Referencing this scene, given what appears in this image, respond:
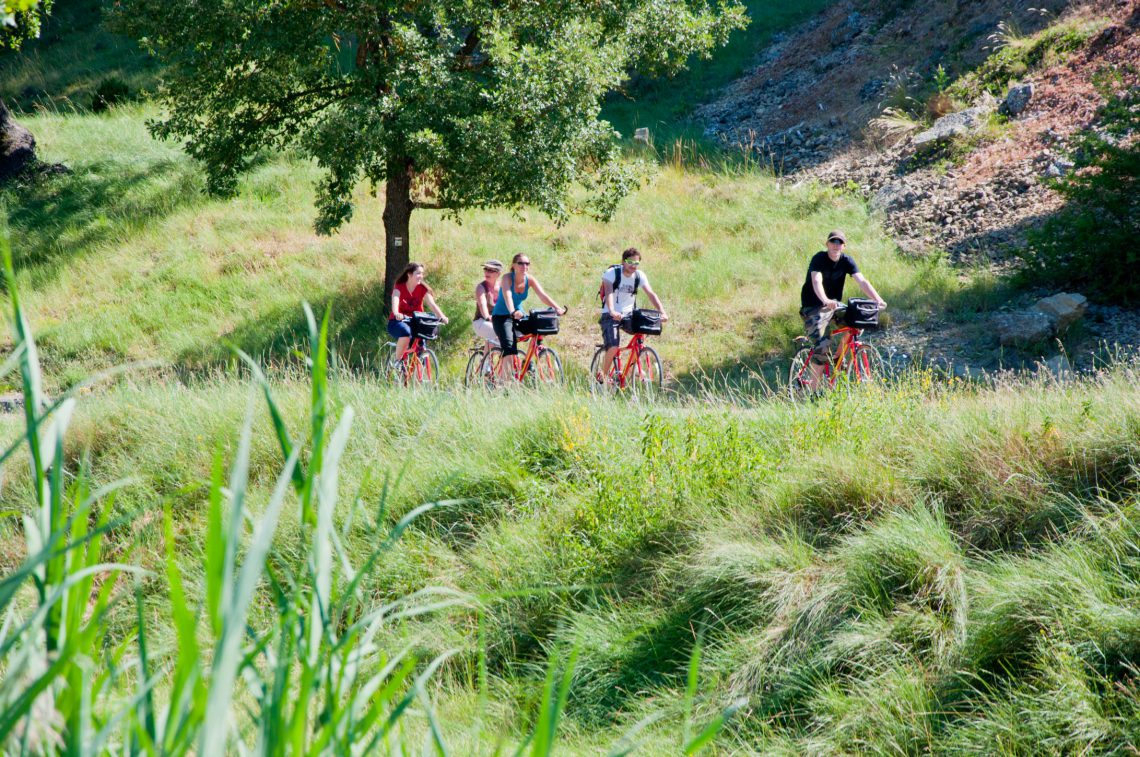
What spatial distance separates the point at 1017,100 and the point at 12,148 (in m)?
22.5

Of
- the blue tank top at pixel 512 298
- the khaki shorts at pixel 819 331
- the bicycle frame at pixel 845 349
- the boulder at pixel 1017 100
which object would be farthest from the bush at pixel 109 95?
the bicycle frame at pixel 845 349

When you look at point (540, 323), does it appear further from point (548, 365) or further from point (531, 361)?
point (548, 365)

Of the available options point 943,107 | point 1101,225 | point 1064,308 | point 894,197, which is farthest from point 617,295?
point 943,107

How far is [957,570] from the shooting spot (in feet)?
16.3

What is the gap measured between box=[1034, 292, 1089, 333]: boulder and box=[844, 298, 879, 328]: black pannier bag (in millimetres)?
3942

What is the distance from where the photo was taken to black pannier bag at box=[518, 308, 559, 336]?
34.6 ft

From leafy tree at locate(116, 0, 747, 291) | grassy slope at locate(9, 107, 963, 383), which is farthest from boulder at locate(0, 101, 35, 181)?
leafy tree at locate(116, 0, 747, 291)

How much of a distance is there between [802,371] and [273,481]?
5.70 meters

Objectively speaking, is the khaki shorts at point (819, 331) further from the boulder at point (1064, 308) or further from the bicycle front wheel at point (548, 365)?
the boulder at point (1064, 308)

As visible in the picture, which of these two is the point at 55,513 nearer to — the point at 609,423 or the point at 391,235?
the point at 609,423

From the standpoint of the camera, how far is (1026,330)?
1215cm

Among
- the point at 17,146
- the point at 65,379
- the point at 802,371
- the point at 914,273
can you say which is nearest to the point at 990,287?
the point at 914,273

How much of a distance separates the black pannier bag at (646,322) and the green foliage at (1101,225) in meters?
6.73

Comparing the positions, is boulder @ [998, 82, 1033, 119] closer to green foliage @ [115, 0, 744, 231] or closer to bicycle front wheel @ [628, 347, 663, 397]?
green foliage @ [115, 0, 744, 231]
